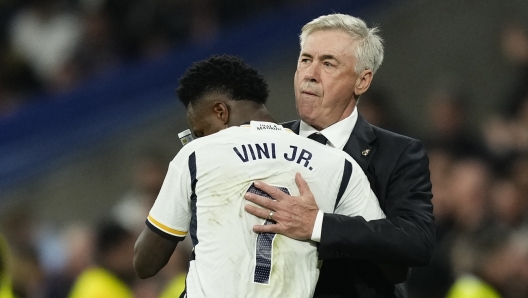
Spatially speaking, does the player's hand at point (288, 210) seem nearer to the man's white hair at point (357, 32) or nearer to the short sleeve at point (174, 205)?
the short sleeve at point (174, 205)

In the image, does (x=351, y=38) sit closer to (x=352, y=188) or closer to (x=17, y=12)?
(x=352, y=188)

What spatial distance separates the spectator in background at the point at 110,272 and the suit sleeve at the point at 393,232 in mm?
3632

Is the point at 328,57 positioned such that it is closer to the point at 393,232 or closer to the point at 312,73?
the point at 312,73

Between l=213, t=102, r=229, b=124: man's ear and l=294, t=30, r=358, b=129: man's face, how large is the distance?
0.47 metres

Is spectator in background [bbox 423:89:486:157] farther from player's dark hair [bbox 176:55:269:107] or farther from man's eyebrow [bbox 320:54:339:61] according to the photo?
player's dark hair [bbox 176:55:269:107]

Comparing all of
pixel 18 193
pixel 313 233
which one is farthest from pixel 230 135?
pixel 18 193

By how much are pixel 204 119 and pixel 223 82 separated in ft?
0.43

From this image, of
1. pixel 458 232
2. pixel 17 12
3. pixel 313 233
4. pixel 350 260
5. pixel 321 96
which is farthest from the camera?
pixel 17 12

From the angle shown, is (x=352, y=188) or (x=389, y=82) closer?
(x=352, y=188)

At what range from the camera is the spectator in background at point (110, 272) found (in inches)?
259

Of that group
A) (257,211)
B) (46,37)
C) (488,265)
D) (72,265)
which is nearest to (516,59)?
(488,265)

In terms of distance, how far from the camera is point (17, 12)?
927cm

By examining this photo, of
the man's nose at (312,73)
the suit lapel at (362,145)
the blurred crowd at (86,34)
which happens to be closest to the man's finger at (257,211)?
the suit lapel at (362,145)

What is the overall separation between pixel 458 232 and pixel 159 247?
3554 millimetres
